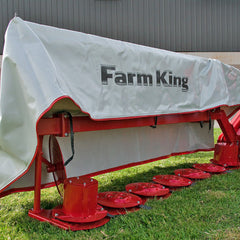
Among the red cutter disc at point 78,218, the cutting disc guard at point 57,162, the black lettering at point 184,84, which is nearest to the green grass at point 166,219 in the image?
the red cutter disc at point 78,218

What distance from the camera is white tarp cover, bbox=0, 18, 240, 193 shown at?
2.46m

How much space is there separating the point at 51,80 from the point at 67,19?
784 centimetres

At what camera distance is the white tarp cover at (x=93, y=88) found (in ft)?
8.07

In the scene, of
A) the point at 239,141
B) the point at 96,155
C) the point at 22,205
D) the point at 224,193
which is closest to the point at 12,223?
the point at 22,205

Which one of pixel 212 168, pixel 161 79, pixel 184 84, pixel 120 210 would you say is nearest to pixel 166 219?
pixel 120 210

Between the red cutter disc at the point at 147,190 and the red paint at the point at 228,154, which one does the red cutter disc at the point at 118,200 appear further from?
the red paint at the point at 228,154

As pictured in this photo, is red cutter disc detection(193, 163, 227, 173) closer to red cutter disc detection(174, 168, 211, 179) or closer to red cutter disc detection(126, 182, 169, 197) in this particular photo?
red cutter disc detection(174, 168, 211, 179)

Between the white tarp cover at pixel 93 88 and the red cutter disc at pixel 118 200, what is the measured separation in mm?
573

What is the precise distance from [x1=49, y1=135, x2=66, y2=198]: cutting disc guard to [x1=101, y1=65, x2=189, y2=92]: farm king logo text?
33.0 inches

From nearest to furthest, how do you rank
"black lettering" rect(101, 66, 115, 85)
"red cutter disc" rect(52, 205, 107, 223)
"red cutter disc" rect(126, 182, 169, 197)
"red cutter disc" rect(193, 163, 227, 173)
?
"red cutter disc" rect(52, 205, 107, 223), "black lettering" rect(101, 66, 115, 85), "red cutter disc" rect(126, 182, 169, 197), "red cutter disc" rect(193, 163, 227, 173)

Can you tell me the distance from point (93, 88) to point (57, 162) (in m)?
0.90

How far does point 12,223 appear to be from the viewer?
9.61 feet

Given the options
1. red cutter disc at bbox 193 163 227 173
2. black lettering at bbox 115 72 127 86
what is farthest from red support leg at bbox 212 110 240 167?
black lettering at bbox 115 72 127 86

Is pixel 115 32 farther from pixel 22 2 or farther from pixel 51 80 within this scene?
pixel 51 80
